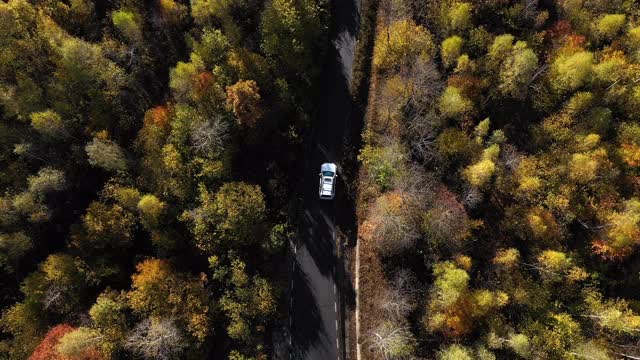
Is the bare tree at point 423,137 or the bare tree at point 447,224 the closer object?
the bare tree at point 447,224

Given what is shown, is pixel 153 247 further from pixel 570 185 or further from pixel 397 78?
pixel 570 185

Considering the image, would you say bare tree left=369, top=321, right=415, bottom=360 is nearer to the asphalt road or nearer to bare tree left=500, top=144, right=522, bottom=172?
the asphalt road

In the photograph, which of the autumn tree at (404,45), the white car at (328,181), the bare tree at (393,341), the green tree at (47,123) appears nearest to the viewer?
the bare tree at (393,341)

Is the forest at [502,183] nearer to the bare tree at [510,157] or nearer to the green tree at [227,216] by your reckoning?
the bare tree at [510,157]

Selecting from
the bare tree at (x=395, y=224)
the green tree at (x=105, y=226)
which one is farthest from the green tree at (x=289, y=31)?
the green tree at (x=105, y=226)

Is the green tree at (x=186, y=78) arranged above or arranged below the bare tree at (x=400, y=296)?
above

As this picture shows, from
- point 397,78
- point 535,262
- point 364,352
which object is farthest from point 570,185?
point 364,352

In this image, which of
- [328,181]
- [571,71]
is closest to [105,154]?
[328,181]

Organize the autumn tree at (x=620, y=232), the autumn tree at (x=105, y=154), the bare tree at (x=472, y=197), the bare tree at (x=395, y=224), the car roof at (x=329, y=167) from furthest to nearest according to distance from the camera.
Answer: the car roof at (x=329, y=167)
the autumn tree at (x=620, y=232)
the bare tree at (x=472, y=197)
the autumn tree at (x=105, y=154)
the bare tree at (x=395, y=224)
